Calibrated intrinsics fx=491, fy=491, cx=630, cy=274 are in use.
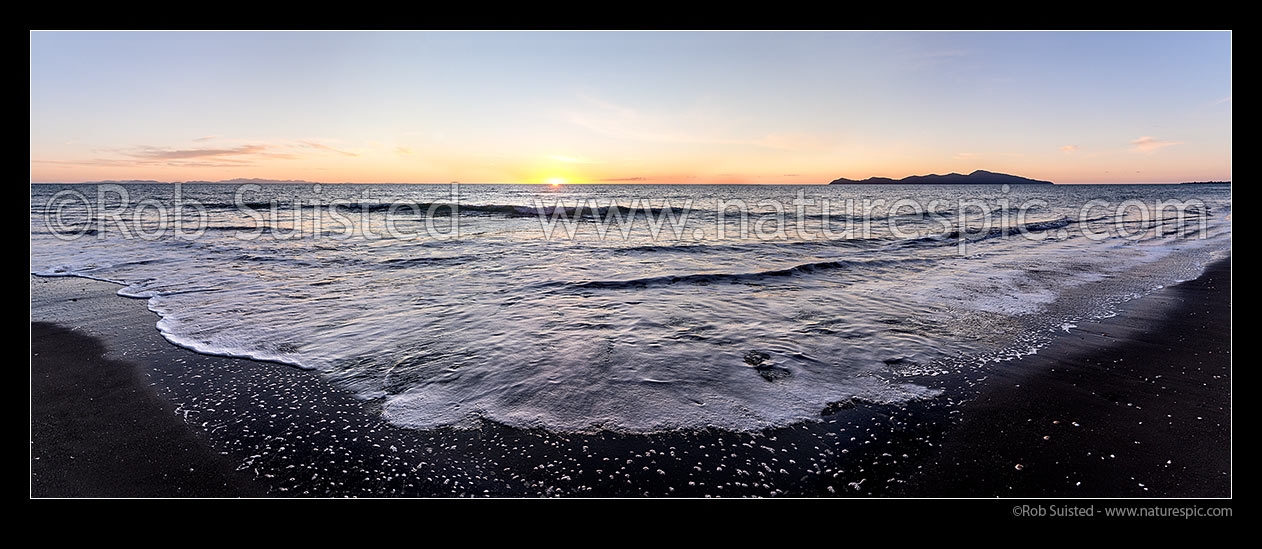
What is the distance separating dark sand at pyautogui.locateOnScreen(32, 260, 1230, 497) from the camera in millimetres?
3209

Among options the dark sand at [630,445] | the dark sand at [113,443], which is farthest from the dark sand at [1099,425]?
the dark sand at [113,443]

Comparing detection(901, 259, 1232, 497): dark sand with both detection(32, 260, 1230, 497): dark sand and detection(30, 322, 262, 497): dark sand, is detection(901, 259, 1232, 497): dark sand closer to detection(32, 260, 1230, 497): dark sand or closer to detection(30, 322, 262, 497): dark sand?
detection(32, 260, 1230, 497): dark sand

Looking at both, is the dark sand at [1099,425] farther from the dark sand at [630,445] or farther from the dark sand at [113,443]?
the dark sand at [113,443]

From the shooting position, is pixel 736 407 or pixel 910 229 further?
pixel 910 229

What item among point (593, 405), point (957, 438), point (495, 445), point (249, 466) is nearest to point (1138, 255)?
point (957, 438)

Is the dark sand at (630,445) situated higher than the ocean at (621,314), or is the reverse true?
the ocean at (621,314)

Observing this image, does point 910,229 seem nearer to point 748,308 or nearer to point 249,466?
point 748,308

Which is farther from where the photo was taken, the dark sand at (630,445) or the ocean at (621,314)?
→ the ocean at (621,314)

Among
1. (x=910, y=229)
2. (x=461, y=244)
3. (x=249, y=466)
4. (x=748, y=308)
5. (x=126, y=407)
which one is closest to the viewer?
(x=249, y=466)

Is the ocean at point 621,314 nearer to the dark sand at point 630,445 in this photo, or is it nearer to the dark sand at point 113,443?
the dark sand at point 630,445

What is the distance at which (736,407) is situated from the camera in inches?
172

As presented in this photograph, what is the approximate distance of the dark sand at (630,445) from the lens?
10.5 ft

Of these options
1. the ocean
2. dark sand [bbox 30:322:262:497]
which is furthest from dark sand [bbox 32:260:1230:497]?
the ocean

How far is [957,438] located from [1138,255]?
1614cm
